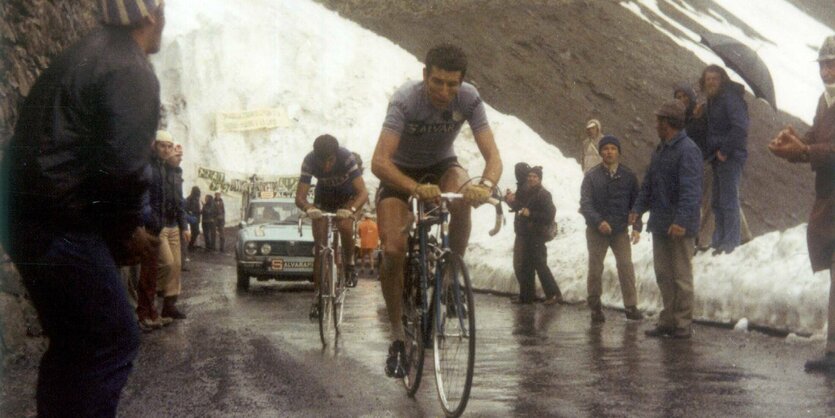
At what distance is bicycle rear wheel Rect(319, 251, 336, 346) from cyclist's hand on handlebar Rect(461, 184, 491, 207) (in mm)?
4470

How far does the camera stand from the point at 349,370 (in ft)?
30.8

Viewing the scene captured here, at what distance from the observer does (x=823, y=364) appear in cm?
888

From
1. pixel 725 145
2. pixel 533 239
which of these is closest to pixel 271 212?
pixel 533 239

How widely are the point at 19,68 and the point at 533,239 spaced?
821 cm

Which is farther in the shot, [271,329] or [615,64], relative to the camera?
[615,64]

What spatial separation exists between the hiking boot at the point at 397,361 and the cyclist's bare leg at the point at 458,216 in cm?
71

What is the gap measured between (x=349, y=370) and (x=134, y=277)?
5.11 m

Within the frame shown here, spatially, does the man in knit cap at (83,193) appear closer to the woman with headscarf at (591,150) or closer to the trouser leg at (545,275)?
the trouser leg at (545,275)

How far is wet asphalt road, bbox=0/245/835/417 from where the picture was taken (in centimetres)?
743

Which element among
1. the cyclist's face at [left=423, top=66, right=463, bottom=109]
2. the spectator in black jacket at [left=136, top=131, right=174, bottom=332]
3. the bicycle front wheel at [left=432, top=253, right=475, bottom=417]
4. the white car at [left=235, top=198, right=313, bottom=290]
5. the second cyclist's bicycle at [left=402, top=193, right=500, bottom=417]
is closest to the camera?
the bicycle front wheel at [left=432, top=253, right=475, bottom=417]

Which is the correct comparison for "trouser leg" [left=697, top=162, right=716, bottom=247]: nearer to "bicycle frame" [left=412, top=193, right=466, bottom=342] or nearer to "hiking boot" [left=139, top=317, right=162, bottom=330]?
"hiking boot" [left=139, top=317, right=162, bottom=330]

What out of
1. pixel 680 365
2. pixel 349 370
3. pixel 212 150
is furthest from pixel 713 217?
pixel 212 150

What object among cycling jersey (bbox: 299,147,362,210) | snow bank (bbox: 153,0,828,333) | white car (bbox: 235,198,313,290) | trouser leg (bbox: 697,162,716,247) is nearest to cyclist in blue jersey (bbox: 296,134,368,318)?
cycling jersey (bbox: 299,147,362,210)

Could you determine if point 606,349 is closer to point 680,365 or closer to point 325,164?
point 680,365
